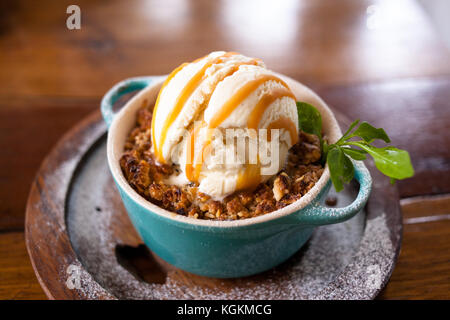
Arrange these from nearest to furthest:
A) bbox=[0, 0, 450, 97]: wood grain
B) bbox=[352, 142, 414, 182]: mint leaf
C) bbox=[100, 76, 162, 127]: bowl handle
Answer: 1. bbox=[352, 142, 414, 182]: mint leaf
2. bbox=[100, 76, 162, 127]: bowl handle
3. bbox=[0, 0, 450, 97]: wood grain

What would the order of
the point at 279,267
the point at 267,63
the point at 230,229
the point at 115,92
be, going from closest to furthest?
1. the point at 230,229
2. the point at 279,267
3. the point at 115,92
4. the point at 267,63

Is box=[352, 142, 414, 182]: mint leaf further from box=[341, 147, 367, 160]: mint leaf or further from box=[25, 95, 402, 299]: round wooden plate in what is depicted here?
box=[25, 95, 402, 299]: round wooden plate

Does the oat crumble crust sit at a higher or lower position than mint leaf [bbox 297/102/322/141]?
lower

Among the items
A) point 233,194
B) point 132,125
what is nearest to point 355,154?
point 233,194

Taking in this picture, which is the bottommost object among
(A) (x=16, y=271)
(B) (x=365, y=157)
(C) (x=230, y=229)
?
(A) (x=16, y=271)

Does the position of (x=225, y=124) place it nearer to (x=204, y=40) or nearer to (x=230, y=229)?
(x=230, y=229)

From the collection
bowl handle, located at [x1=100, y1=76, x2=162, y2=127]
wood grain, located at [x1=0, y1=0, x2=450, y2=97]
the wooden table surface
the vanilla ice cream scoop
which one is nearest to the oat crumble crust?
the vanilla ice cream scoop
